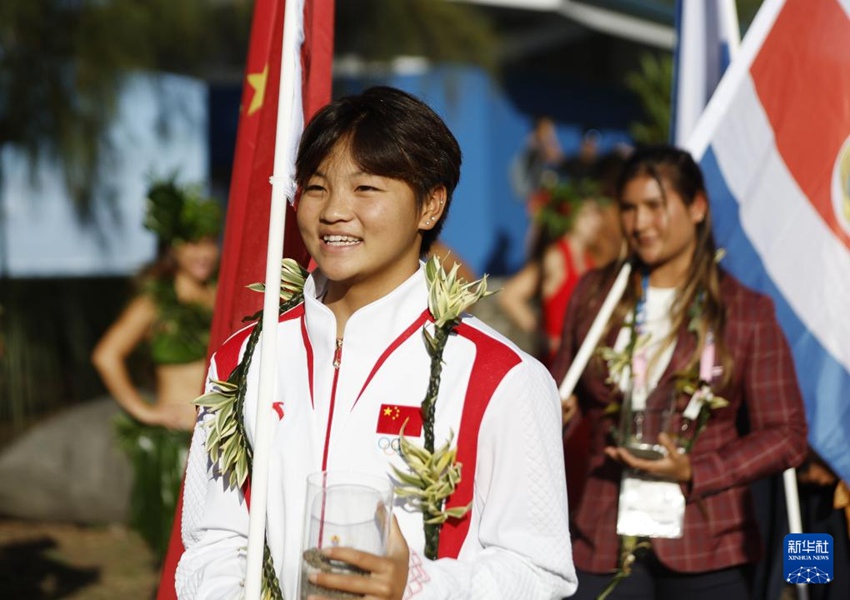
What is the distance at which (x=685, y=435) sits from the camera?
12.2 feet

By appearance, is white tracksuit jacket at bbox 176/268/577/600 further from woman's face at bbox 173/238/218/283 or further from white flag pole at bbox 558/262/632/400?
woman's face at bbox 173/238/218/283

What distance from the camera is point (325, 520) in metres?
2.04

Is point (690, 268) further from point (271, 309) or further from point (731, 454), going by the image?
point (271, 309)

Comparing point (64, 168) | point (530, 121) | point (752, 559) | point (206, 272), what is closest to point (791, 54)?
point (752, 559)

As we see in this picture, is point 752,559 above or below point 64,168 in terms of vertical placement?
below

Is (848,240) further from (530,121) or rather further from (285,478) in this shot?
(530,121)

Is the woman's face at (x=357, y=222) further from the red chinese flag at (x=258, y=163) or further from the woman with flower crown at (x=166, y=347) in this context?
the woman with flower crown at (x=166, y=347)

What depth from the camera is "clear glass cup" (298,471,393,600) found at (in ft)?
6.62

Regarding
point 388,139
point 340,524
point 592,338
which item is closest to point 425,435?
point 340,524

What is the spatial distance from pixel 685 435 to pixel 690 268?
21.9 inches

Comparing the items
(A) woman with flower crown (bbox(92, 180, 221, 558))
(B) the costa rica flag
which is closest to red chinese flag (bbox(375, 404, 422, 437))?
(B) the costa rica flag

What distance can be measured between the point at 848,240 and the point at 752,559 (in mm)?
1083

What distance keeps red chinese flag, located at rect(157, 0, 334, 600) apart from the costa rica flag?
1.53m

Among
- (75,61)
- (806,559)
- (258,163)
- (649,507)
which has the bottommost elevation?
(806,559)
